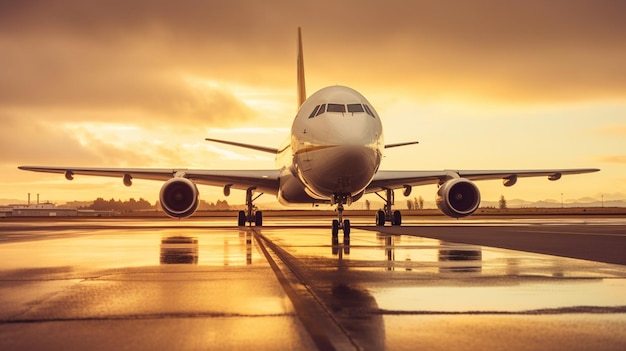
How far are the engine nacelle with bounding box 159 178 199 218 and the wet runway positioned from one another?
12479 mm

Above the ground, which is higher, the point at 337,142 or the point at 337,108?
the point at 337,108

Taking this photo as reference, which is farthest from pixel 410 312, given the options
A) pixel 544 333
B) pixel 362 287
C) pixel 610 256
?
pixel 610 256

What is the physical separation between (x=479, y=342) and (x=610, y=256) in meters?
8.45

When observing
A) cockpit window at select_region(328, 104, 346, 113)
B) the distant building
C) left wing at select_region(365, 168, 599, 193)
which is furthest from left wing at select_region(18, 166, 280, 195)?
the distant building

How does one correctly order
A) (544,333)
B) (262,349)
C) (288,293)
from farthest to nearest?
(288,293)
(544,333)
(262,349)

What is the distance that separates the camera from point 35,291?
24.6 ft

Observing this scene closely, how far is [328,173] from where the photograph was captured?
17.6 metres

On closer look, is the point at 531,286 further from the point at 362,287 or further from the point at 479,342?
the point at 479,342

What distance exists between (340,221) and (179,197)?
8.85 metres

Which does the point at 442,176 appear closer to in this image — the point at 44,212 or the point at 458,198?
the point at 458,198

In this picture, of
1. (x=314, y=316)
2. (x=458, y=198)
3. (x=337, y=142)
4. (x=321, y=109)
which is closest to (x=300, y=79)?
(x=458, y=198)

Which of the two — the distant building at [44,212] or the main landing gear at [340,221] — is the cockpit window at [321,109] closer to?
the main landing gear at [340,221]

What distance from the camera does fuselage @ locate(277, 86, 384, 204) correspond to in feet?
55.8

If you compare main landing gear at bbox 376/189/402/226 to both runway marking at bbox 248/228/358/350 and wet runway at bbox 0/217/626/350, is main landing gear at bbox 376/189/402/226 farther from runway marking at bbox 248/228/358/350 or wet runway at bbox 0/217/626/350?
runway marking at bbox 248/228/358/350
